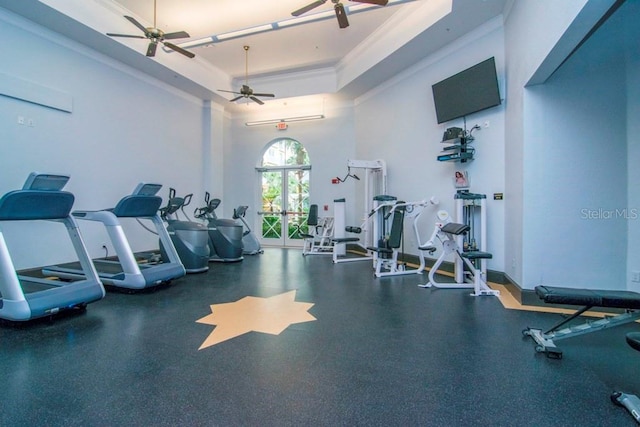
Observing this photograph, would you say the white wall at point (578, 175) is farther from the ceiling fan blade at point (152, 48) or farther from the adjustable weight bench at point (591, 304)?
the ceiling fan blade at point (152, 48)

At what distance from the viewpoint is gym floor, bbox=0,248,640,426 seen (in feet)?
5.63

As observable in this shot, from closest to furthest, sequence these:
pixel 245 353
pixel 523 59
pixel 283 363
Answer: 1. pixel 283 363
2. pixel 245 353
3. pixel 523 59

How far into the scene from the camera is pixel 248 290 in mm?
4309

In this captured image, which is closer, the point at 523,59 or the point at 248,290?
the point at 523,59

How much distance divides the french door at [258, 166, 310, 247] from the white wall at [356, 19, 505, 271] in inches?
82.5

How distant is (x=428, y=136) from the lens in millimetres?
5832

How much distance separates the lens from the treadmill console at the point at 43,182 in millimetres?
3073

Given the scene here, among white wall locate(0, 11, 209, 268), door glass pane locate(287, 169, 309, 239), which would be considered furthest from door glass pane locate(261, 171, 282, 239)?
white wall locate(0, 11, 209, 268)

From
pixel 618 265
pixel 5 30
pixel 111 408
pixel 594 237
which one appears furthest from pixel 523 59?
pixel 5 30

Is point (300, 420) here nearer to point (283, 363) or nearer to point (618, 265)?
point (283, 363)

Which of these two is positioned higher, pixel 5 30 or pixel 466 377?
pixel 5 30

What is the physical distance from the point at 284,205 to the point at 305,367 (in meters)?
7.11

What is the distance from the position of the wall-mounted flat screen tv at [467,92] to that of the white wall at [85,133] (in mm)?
5841

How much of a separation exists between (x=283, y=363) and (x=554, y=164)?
139 inches
